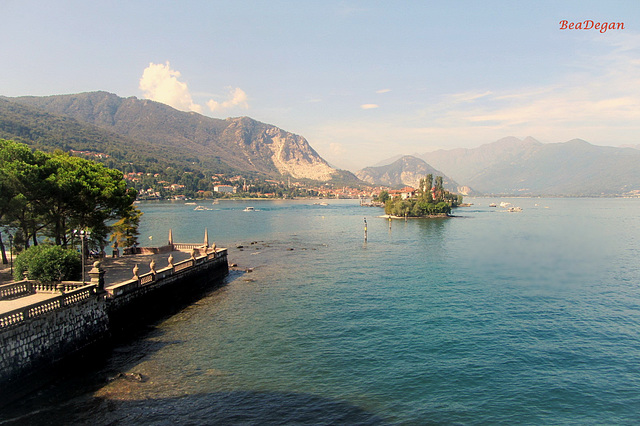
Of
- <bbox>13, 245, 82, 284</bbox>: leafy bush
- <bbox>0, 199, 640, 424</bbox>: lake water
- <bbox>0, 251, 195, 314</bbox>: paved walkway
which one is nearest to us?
<bbox>0, 199, 640, 424</bbox>: lake water

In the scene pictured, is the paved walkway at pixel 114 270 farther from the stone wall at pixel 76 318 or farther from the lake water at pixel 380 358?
the lake water at pixel 380 358

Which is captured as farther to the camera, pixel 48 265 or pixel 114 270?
pixel 114 270

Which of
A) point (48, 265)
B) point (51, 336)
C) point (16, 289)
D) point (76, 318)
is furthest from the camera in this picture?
point (48, 265)

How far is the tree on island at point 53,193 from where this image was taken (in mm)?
28750

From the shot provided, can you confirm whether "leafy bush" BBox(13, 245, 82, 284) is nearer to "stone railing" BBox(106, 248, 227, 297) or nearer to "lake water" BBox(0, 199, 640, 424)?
"stone railing" BBox(106, 248, 227, 297)

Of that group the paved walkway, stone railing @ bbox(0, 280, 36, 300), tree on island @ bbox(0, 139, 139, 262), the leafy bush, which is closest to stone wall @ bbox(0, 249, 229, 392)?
the paved walkway

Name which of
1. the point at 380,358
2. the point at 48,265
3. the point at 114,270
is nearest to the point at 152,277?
the point at 114,270

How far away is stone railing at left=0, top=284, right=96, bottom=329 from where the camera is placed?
1713cm

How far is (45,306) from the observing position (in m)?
19.3

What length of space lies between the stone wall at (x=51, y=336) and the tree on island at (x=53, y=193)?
12.7 meters

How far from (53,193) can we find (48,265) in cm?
1207

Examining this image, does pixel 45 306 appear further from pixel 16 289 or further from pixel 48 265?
pixel 16 289

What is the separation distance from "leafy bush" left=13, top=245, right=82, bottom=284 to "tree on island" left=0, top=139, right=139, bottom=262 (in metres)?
7.40

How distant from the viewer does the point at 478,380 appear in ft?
65.4
